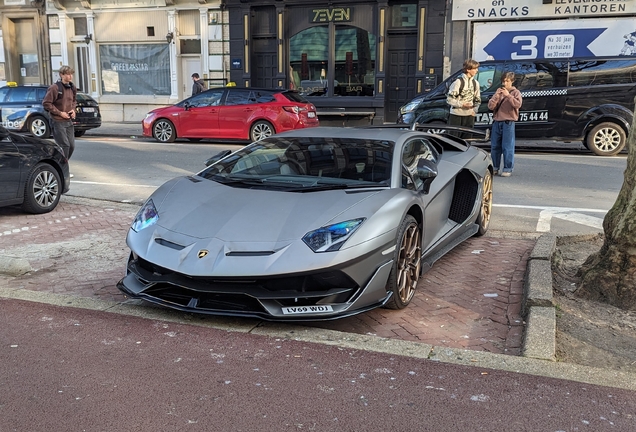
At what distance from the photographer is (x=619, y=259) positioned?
15.0ft

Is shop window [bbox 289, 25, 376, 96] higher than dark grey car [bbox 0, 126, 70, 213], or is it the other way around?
shop window [bbox 289, 25, 376, 96]

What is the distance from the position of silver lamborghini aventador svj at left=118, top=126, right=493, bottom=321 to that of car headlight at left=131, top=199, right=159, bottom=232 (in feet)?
0.04

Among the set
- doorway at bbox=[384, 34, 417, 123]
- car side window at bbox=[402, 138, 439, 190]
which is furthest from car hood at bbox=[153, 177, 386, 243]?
doorway at bbox=[384, 34, 417, 123]

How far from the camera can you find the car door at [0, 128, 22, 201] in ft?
23.9

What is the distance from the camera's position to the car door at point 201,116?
1634 centimetres

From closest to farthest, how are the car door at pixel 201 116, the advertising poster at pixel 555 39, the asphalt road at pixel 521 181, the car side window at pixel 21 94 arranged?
1. the asphalt road at pixel 521 181
2. the car door at pixel 201 116
3. the car side window at pixel 21 94
4. the advertising poster at pixel 555 39

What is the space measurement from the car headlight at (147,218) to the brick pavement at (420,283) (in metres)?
0.62

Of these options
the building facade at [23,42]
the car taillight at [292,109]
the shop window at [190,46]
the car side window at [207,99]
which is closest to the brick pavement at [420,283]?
the car taillight at [292,109]

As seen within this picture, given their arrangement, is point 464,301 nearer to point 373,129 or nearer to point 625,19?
point 373,129

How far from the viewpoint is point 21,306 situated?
452 centimetres

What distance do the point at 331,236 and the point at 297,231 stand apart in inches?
8.7

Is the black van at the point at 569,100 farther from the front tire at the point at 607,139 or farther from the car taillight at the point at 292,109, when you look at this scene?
the car taillight at the point at 292,109

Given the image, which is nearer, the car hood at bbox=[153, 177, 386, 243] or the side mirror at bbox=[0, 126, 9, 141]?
the car hood at bbox=[153, 177, 386, 243]

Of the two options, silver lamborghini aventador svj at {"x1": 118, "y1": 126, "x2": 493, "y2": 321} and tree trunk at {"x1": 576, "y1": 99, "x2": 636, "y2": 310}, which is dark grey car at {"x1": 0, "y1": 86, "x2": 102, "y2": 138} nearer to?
silver lamborghini aventador svj at {"x1": 118, "y1": 126, "x2": 493, "y2": 321}
